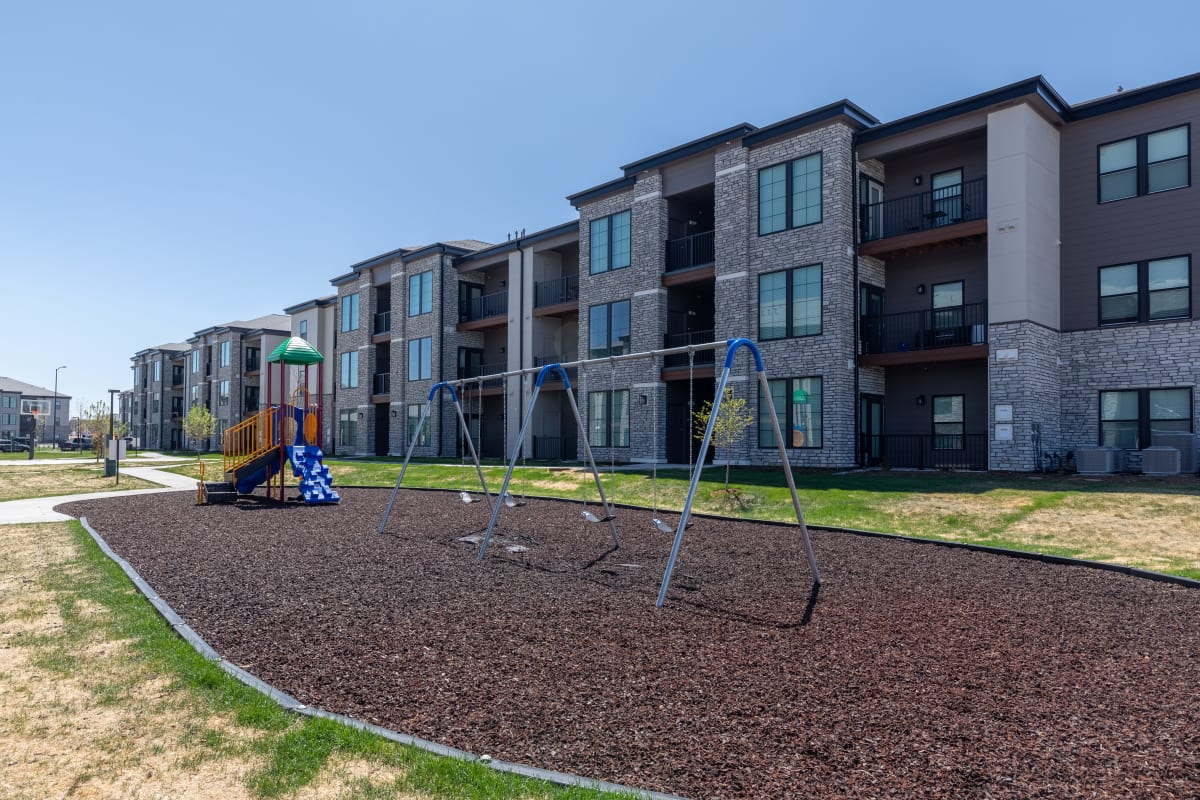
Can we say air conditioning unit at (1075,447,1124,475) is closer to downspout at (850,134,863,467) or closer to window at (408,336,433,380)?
downspout at (850,134,863,467)

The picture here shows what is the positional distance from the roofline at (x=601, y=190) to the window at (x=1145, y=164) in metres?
15.6

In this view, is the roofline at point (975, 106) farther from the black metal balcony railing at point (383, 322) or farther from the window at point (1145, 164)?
the black metal balcony railing at point (383, 322)

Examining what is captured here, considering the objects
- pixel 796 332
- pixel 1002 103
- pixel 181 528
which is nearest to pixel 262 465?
pixel 181 528

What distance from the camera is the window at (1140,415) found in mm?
20578

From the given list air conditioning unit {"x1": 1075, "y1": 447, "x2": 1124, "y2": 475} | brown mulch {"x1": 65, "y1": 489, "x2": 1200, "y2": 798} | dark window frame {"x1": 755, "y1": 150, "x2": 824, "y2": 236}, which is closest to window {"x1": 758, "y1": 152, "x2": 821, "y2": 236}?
dark window frame {"x1": 755, "y1": 150, "x2": 824, "y2": 236}

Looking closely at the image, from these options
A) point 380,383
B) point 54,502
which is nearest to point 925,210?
point 54,502

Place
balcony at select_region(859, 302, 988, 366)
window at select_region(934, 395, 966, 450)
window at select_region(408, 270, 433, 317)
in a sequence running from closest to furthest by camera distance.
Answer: balcony at select_region(859, 302, 988, 366) → window at select_region(934, 395, 966, 450) → window at select_region(408, 270, 433, 317)

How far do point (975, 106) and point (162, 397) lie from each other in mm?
76295

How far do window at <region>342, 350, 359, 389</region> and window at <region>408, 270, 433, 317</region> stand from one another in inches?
260

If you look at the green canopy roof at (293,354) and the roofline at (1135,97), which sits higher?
the roofline at (1135,97)

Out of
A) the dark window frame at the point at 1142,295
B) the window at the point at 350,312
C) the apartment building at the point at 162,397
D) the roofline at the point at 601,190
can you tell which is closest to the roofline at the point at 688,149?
the roofline at the point at 601,190

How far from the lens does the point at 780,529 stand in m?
14.1

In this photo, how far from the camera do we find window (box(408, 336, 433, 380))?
132 ft

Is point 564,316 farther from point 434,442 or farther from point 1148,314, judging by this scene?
point 1148,314
